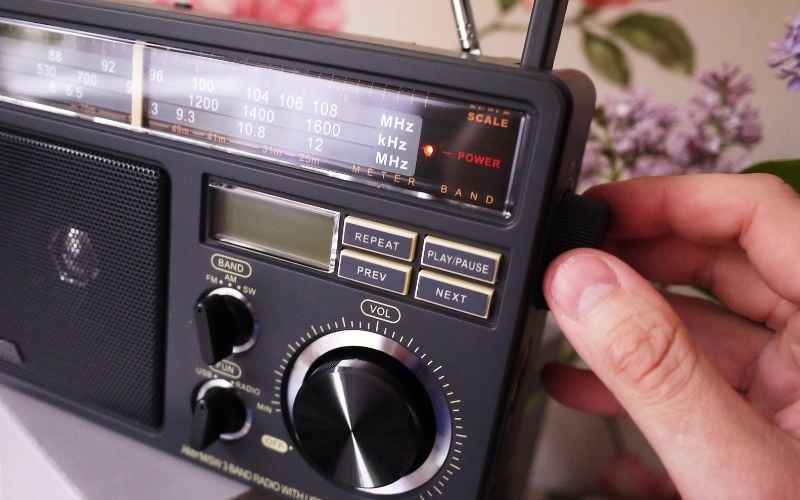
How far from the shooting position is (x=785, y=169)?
24.5 inches

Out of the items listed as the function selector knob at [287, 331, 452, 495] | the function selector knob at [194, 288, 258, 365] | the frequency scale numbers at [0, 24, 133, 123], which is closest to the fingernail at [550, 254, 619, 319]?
the function selector knob at [287, 331, 452, 495]

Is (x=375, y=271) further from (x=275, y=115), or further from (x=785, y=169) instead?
(x=785, y=169)

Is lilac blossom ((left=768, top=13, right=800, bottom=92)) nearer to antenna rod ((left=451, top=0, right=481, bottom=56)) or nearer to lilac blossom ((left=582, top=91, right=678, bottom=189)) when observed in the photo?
lilac blossom ((left=582, top=91, right=678, bottom=189))

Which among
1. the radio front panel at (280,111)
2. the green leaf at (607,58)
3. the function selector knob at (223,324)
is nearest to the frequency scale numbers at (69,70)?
the radio front panel at (280,111)

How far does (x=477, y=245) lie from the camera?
0.41m

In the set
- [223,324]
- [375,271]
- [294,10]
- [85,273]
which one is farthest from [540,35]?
[294,10]

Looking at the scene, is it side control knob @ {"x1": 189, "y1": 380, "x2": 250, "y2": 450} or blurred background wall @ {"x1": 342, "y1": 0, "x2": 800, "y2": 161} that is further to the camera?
blurred background wall @ {"x1": 342, "y1": 0, "x2": 800, "y2": 161}

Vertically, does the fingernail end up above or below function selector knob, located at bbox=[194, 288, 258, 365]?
above

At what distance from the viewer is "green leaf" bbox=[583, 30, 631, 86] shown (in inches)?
28.7

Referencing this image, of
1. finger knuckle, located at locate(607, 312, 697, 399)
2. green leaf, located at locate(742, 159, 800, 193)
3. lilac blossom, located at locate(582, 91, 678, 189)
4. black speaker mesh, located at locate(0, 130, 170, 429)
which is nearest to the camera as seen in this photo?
finger knuckle, located at locate(607, 312, 697, 399)

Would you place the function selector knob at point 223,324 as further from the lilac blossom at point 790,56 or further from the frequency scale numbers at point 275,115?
the lilac blossom at point 790,56

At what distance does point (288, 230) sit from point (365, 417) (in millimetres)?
137

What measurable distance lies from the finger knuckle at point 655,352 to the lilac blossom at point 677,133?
1.23ft

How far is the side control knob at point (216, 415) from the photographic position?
19.0 inches
